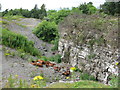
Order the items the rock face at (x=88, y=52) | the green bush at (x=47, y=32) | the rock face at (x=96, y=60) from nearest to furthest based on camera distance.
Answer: the rock face at (x=96, y=60)
the rock face at (x=88, y=52)
the green bush at (x=47, y=32)

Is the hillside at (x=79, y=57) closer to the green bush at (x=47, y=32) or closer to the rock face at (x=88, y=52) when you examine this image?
the rock face at (x=88, y=52)

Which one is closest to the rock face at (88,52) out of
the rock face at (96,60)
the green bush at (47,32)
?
the rock face at (96,60)

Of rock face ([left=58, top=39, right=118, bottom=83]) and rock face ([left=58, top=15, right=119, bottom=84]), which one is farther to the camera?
rock face ([left=58, top=15, right=119, bottom=84])

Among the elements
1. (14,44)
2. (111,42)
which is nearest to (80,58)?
(111,42)

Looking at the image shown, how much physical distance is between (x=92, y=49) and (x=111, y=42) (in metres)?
1.42

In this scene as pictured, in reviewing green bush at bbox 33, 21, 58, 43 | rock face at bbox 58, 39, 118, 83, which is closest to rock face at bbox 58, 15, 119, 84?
rock face at bbox 58, 39, 118, 83

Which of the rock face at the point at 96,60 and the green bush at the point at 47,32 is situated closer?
the rock face at the point at 96,60

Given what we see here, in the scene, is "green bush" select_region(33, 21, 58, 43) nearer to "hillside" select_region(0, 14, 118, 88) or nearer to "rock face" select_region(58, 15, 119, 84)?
"rock face" select_region(58, 15, 119, 84)

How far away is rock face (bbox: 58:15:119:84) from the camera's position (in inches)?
299

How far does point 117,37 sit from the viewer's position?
7312mm

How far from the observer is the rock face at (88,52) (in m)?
7.59

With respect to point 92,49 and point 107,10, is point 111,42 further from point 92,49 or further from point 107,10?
point 107,10

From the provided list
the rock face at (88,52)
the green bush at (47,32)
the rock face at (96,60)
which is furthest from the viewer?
the green bush at (47,32)

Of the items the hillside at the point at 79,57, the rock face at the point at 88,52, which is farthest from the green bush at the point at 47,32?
the hillside at the point at 79,57
